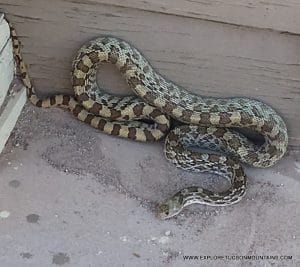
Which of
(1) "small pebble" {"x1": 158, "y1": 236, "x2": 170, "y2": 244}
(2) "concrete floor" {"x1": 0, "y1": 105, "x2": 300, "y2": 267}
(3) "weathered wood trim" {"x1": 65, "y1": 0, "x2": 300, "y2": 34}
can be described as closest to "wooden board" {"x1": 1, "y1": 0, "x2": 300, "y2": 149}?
(3) "weathered wood trim" {"x1": 65, "y1": 0, "x2": 300, "y2": 34}

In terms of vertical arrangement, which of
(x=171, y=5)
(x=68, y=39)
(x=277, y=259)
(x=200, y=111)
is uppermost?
(x=171, y=5)

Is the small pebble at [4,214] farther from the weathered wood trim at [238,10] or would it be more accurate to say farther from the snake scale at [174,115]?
the weathered wood trim at [238,10]

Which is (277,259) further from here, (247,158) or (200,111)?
(200,111)

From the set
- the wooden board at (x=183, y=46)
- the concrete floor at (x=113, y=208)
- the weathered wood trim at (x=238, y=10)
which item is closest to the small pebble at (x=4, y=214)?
the concrete floor at (x=113, y=208)

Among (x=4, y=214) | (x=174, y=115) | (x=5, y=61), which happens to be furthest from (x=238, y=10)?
(x=4, y=214)

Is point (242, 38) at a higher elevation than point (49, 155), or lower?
higher

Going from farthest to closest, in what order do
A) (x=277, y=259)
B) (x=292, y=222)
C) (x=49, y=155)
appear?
(x=49, y=155), (x=292, y=222), (x=277, y=259)

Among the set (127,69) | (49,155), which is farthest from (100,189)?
(127,69)
